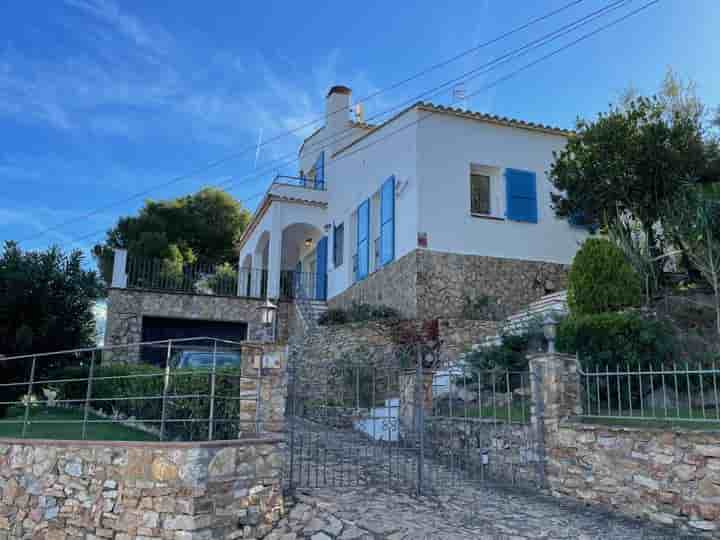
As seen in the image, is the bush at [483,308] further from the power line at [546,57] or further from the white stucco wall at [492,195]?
the power line at [546,57]

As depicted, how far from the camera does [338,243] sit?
18.8m

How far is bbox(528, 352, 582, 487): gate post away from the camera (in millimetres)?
7359

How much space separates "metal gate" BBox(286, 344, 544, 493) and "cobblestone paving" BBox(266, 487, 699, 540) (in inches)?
18.0

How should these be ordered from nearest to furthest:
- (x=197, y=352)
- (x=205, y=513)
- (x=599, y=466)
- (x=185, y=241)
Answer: (x=205, y=513)
(x=599, y=466)
(x=197, y=352)
(x=185, y=241)

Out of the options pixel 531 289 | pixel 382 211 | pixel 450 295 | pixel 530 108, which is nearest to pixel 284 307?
pixel 382 211

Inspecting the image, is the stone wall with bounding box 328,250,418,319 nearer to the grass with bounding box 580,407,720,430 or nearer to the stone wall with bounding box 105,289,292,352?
the stone wall with bounding box 105,289,292,352

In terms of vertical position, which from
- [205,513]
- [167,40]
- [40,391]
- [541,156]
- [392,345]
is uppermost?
[167,40]

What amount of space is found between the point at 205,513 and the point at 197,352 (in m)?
5.94

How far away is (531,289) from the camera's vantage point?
14.8m

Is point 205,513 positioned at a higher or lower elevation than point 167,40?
lower

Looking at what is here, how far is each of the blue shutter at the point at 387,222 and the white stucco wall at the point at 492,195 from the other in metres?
1.18

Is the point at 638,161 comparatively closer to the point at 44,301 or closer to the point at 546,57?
the point at 546,57

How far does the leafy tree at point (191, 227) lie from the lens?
27.5 metres

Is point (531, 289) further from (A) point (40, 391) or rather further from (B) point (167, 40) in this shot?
(A) point (40, 391)
